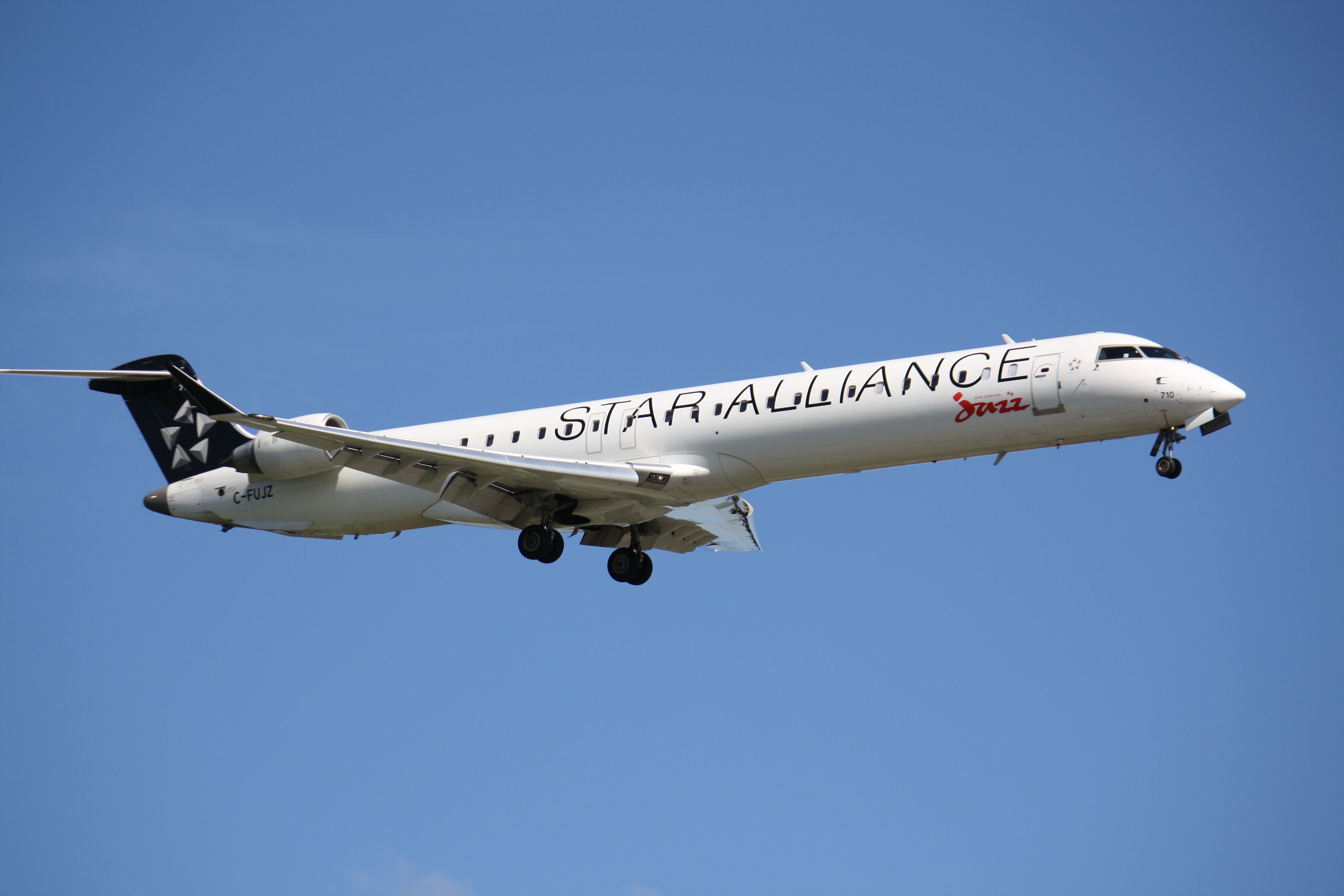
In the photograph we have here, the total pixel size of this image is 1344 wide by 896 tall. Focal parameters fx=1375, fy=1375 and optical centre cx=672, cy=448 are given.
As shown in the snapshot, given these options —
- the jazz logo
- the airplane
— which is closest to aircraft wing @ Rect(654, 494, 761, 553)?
the airplane

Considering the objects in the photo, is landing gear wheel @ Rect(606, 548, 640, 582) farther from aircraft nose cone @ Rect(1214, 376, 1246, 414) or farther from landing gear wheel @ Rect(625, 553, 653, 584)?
aircraft nose cone @ Rect(1214, 376, 1246, 414)

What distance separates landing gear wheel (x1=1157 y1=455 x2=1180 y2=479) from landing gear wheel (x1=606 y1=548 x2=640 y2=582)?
1047 cm

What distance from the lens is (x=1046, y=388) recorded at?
22219mm

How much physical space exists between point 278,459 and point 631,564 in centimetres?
718

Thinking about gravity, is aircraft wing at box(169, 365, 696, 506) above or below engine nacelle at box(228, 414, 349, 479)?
below

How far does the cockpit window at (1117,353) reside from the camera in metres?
22.1

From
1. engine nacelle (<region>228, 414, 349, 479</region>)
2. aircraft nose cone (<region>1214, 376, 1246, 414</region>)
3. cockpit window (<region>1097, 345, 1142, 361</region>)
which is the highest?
engine nacelle (<region>228, 414, 349, 479</region>)

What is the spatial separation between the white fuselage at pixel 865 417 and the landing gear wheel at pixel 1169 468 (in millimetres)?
542

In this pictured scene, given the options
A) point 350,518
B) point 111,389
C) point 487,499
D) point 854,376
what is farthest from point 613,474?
point 111,389

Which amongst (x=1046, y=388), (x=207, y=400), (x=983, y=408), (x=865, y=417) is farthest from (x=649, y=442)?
(x=207, y=400)

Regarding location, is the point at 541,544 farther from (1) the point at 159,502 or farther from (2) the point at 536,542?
(1) the point at 159,502

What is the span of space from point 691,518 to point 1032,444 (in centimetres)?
788

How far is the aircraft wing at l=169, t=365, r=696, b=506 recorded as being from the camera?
23.4m

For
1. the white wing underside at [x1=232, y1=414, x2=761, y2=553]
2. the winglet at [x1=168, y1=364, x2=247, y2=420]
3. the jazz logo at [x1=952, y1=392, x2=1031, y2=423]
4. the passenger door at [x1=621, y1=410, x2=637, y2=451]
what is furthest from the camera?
the passenger door at [x1=621, y1=410, x2=637, y2=451]
